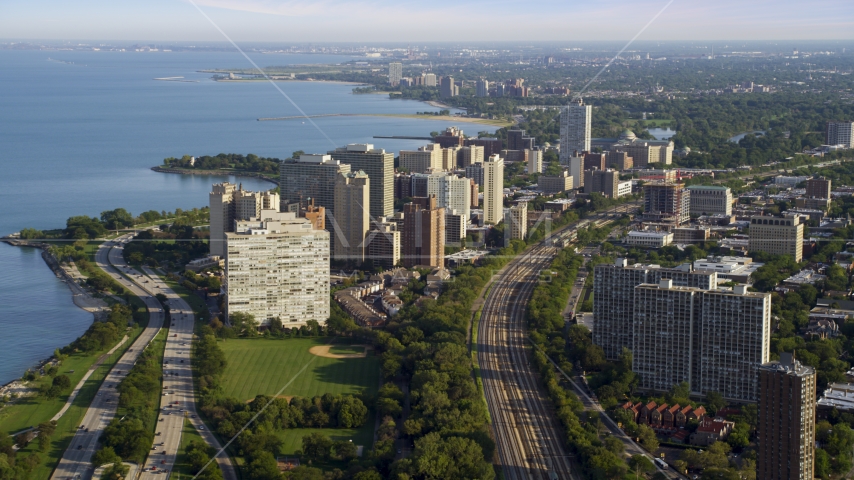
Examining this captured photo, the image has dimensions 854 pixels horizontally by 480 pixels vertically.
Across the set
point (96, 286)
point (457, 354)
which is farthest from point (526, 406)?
point (96, 286)

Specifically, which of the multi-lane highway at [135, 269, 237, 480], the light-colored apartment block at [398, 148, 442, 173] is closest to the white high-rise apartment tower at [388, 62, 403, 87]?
the light-colored apartment block at [398, 148, 442, 173]

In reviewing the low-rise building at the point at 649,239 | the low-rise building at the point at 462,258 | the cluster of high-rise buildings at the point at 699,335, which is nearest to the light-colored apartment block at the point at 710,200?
the low-rise building at the point at 649,239

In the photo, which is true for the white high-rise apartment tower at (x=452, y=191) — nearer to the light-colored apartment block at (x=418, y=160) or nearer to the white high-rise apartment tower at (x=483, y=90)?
the light-colored apartment block at (x=418, y=160)

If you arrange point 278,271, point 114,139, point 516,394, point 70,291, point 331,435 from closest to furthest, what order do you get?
point 331,435 < point 516,394 < point 278,271 < point 70,291 < point 114,139

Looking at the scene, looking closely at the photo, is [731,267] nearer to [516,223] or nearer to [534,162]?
[516,223]

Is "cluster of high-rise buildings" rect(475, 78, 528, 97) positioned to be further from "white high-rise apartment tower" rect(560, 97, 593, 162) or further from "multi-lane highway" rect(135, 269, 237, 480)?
"multi-lane highway" rect(135, 269, 237, 480)

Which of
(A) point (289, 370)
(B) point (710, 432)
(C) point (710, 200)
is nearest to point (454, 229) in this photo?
(C) point (710, 200)
